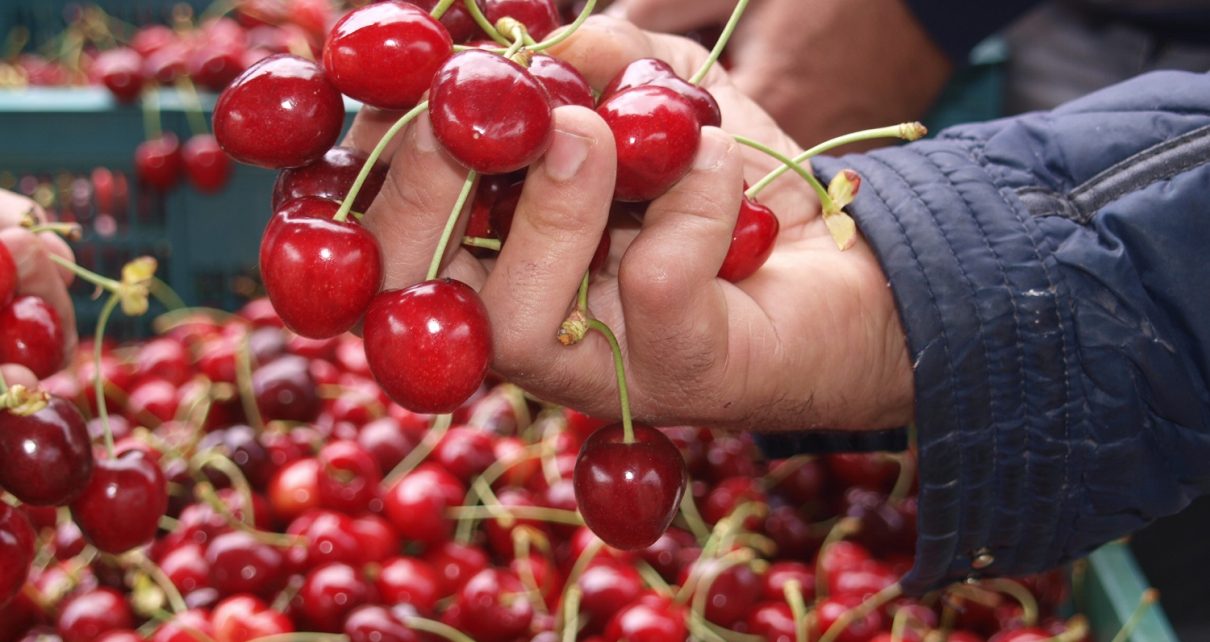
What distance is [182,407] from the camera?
6.03 ft

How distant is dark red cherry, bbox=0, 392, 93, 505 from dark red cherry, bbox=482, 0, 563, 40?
501mm

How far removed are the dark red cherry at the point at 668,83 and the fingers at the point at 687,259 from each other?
4 centimetres

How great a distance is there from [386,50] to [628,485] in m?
0.34

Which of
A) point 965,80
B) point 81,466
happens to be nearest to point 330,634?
point 81,466

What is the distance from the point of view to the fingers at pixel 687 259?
2.71 feet

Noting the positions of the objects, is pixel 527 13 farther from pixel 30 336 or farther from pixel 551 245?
pixel 30 336

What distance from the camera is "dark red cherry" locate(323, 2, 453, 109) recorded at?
2.45 feet

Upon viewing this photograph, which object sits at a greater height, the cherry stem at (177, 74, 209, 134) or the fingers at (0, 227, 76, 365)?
the fingers at (0, 227, 76, 365)

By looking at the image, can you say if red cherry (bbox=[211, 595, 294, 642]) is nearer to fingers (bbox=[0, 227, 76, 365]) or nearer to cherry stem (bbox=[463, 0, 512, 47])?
fingers (bbox=[0, 227, 76, 365])

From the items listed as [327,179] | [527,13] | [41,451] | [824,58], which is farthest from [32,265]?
[824,58]

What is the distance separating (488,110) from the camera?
0.69m

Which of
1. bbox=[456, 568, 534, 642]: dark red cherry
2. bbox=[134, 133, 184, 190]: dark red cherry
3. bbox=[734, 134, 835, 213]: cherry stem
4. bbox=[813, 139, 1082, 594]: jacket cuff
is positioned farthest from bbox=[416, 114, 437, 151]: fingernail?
bbox=[134, 133, 184, 190]: dark red cherry

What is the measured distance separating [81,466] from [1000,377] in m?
0.79

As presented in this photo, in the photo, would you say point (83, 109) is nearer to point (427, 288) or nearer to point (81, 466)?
point (81, 466)
